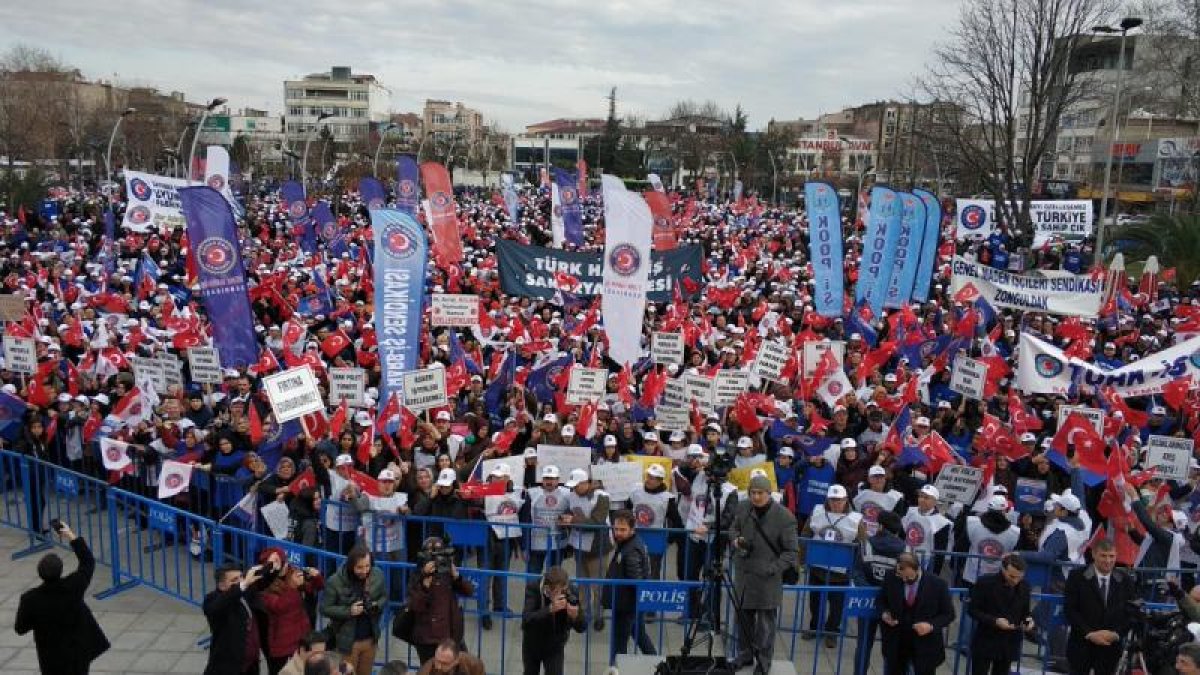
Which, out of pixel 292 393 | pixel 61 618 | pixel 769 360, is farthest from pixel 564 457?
pixel 61 618

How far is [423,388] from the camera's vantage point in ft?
34.1

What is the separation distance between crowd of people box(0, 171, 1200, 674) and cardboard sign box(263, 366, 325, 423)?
1.55ft

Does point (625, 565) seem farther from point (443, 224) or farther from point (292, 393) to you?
point (443, 224)

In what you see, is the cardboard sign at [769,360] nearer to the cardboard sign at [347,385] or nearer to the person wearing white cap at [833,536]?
the person wearing white cap at [833,536]

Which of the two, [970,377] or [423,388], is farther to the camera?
[970,377]

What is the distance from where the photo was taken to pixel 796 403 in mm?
12609

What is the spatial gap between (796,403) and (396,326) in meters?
5.55

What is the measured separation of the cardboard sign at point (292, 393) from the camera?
900 centimetres

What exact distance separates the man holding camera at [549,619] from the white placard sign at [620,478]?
2210mm

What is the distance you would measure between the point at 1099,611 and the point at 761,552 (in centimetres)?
238

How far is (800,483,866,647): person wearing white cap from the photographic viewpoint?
24.9ft

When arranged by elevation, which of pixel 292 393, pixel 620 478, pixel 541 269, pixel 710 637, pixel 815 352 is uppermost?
pixel 541 269

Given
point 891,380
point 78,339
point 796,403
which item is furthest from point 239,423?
point 891,380

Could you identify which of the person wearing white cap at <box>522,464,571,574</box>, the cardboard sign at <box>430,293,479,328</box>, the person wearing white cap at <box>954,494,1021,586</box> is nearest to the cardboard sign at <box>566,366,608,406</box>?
the person wearing white cap at <box>522,464,571,574</box>
